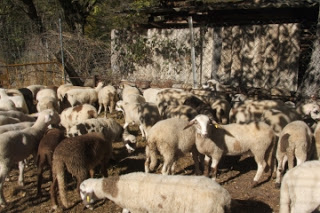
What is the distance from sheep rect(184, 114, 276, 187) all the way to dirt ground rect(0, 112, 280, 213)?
0.30 metres

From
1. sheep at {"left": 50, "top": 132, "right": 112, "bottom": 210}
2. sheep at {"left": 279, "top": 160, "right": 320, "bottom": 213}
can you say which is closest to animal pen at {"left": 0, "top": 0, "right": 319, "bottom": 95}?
sheep at {"left": 50, "top": 132, "right": 112, "bottom": 210}

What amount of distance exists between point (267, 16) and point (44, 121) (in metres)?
9.06

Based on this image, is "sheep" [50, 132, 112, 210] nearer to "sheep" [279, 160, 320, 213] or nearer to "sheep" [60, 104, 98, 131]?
"sheep" [60, 104, 98, 131]

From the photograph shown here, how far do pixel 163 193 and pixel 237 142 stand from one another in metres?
2.27

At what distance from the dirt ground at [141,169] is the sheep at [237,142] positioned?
11.7 inches

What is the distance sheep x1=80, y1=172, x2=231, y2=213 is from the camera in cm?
376

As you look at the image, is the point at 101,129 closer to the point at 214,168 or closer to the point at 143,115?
the point at 143,115

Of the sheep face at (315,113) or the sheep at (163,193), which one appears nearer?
the sheep at (163,193)

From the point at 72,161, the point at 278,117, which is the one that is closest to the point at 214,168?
the point at 278,117

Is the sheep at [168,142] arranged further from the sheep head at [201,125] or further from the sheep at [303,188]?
the sheep at [303,188]

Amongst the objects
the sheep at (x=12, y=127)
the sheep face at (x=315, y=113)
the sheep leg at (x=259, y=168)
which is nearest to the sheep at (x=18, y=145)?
the sheep at (x=12, y=127)

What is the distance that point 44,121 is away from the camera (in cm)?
636

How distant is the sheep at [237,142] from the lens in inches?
222

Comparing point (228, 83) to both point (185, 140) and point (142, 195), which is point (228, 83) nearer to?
point (185, 140)
